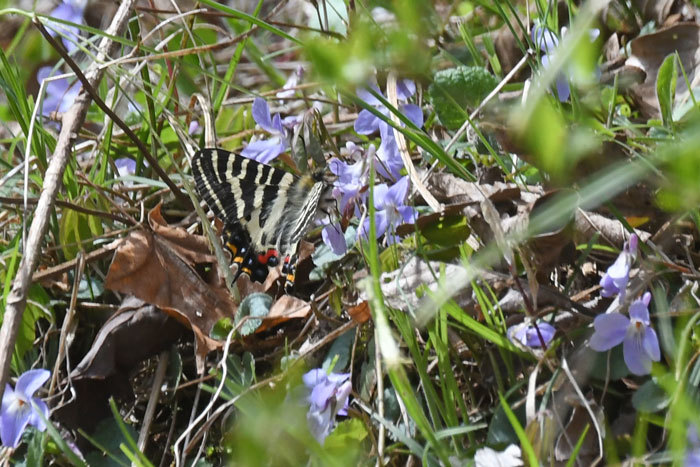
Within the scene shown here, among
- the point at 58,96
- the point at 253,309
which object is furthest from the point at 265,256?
the point at 58,96

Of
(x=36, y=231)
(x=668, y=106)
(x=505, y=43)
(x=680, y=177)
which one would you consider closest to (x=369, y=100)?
(x=505, y=43)

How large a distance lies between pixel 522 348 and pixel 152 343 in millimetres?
843

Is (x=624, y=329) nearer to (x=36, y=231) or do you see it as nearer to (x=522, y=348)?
(x=522, y=348)

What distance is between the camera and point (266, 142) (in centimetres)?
200

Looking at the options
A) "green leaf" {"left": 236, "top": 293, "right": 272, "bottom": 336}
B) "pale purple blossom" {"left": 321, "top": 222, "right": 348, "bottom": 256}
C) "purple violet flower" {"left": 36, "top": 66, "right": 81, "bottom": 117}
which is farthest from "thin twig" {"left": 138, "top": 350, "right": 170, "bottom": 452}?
"purple violet flower" {"left": 36, "top": 66, "right": 81, "bottom": 117}

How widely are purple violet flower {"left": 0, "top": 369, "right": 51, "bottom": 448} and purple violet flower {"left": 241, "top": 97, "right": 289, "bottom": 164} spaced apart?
2.23 feet

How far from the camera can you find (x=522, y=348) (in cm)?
134

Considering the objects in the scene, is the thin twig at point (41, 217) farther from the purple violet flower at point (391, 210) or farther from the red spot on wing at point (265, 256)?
the purple violet flower at point (391, 210)

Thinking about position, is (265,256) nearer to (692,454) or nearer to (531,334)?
(531,334)

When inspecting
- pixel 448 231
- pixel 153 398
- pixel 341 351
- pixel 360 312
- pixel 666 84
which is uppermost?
pixel 666 84

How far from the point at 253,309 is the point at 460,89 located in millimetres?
628

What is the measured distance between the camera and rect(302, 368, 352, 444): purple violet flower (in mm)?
1374

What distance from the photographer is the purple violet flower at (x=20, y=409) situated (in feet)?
5.20

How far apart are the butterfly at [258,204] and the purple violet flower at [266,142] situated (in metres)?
0.03
